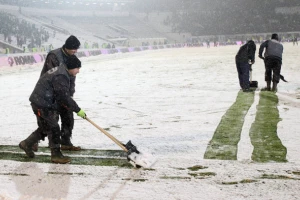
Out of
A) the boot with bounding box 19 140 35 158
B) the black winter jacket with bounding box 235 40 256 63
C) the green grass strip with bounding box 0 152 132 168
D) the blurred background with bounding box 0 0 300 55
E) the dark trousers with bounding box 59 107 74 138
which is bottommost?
the green grass strip with bounding box 0 152 132 168

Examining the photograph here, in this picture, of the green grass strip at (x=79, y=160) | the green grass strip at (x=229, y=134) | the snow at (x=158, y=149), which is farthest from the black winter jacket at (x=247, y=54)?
the green grass strip at (x=79, y=160)

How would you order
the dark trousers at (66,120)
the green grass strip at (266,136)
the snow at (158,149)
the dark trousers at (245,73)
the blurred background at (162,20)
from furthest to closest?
the blurred background at (162,20), the dark trousers at (245,73), the dark trousers at (66,120), the green grass strip at (266,136), the snow at (158,149)

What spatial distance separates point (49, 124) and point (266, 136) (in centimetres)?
309

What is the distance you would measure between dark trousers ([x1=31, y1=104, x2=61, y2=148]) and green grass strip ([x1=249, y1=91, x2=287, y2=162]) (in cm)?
238

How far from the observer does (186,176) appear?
12.9ft

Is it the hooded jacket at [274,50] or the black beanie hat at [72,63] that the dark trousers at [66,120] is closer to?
the black beanie hat at [72,63]

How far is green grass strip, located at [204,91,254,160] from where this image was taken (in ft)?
15.3

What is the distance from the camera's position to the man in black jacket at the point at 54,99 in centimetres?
421

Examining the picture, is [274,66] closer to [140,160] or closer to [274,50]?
[274,50]

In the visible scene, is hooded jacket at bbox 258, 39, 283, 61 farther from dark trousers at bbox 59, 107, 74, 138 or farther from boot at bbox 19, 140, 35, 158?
boot at bbox 19, 140, 35, 158

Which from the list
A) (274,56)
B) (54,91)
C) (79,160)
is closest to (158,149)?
(79,160)

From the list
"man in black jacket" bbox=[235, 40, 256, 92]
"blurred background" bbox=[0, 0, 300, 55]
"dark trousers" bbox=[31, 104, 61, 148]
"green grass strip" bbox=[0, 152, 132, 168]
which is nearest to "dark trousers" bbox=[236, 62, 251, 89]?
"man in black jacket" bbox=[235, 40, 256, 92]

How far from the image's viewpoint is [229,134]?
5.61 m

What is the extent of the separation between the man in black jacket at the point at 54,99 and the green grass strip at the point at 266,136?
89.2 inches
